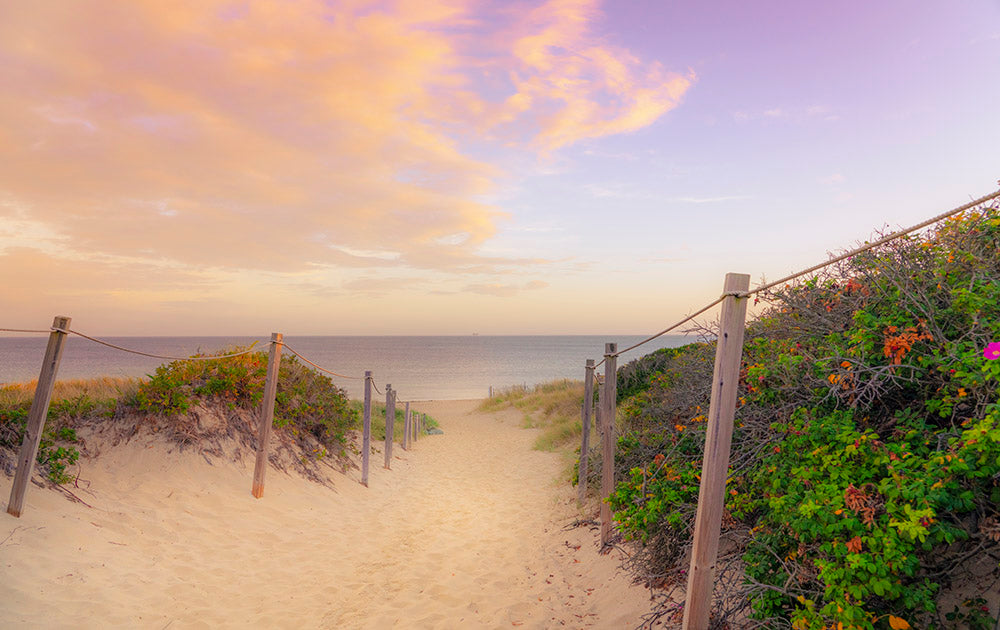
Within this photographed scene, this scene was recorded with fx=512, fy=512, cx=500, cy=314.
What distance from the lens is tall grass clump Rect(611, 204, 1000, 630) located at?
2641mm

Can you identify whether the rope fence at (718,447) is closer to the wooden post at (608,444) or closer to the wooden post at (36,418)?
the wooden post at (608,444)

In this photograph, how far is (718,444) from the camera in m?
3.32

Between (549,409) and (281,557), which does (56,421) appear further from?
(549,409)

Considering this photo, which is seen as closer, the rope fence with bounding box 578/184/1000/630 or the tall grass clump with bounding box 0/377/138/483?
the rope fence with bounding box 578/184/1000/630

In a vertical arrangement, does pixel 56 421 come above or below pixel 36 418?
below

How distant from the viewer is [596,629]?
463 cm

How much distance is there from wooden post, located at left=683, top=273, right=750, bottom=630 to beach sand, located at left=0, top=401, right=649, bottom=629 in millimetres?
1389

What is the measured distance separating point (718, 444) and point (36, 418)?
667 centimetres

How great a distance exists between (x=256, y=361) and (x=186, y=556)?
4.58 metres

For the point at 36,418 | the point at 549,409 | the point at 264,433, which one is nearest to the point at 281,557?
the point at 264,433

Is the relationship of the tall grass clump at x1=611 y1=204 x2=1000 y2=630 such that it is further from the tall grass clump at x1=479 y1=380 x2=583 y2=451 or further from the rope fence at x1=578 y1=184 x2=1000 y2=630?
the tall grass clump at x1=479 y1=380 x2=583 y2=451

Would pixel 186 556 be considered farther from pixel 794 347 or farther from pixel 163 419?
pixel 794 347

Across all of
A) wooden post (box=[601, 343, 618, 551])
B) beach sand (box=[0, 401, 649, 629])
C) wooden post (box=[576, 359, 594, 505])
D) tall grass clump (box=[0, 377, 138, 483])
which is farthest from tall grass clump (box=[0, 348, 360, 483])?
wooden post (box=[601, 343, 618, 551])

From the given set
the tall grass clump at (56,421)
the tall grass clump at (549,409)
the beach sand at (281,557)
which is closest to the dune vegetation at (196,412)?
the tall grass clump at (56,421)
